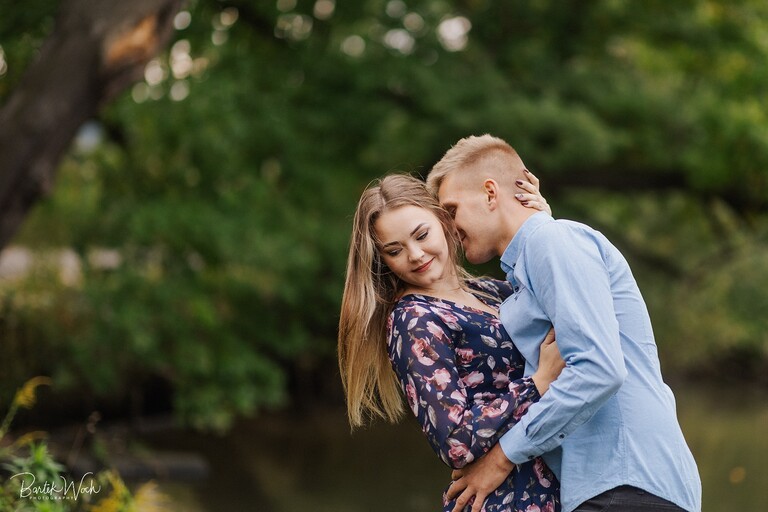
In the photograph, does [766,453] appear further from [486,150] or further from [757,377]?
[486,150]

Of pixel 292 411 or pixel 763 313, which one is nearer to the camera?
pixel 292 411

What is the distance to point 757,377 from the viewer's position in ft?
76.1

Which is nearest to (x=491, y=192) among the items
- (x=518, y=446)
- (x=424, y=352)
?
(x=424, y=352)

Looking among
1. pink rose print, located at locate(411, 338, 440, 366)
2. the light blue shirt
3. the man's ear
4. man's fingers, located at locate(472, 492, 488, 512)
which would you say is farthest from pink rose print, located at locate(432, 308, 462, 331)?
man's fingers, located at locate(472, 492, 488, 512)

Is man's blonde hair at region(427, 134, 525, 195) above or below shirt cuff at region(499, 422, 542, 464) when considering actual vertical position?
above

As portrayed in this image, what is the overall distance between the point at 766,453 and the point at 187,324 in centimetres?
778

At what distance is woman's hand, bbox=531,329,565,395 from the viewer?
2561 millimetres

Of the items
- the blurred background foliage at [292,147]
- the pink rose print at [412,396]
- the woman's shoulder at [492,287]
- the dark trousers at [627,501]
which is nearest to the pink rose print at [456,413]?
the pink rose print at [412,396]

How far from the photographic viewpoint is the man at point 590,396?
7.98 ft

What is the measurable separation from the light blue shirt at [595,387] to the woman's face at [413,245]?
0.33m

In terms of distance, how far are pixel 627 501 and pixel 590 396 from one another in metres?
0.31

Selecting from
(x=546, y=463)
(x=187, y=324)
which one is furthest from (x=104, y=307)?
(x=546, y=463)

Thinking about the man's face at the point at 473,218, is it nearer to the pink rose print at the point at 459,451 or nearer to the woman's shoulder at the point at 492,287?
the woman's shoulder at the point at 492,287

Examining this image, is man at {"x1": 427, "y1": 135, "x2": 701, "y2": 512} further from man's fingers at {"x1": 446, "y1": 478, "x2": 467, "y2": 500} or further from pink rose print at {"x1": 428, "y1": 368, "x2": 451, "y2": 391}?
pink rose print at {"x1": 428, "y1": 368, "x2": 451, "y2": 391}
